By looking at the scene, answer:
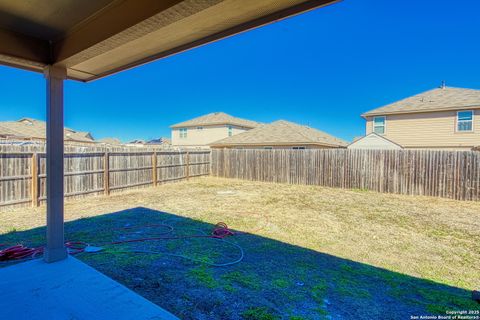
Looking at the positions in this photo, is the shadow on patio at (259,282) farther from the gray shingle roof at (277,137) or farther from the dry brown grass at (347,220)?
the gray shingle roof at (277,137)

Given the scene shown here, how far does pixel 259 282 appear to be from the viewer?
2996mm

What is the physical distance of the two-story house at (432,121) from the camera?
1283 cm

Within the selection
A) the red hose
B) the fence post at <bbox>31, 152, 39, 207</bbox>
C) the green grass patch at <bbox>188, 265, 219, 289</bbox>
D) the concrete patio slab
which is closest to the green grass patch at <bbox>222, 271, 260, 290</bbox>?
the green grass patch at <bbox>188, 265, 219, 289</bbox>

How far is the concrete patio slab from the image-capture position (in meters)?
2.03

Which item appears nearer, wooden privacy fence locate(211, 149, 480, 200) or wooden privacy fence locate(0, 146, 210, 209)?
wooden privacy fence locate(0, 146, 210, 209)

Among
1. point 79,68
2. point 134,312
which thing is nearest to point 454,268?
point 134,312

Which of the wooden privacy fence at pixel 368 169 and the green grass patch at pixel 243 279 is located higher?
the wooden privacy fence at pixel 368 169

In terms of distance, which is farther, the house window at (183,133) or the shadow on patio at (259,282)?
the house window at (183,133)

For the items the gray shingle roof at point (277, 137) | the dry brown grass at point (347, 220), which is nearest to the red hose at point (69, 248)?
the dry brown grass at point (347, 220)

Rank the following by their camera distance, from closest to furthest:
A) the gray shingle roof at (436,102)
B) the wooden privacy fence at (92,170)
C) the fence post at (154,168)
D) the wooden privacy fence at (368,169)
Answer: the wooden privacy fence at (92,170), the wooden privacy fence at (368,169), the fence post at (154,168), the gray shingle roof at (436,102)

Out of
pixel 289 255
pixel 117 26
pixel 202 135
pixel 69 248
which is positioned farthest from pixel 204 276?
pixel 202 135

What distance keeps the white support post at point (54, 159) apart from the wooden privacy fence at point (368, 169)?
34.9 ft

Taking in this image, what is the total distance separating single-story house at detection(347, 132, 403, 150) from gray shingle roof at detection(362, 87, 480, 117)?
1783mm

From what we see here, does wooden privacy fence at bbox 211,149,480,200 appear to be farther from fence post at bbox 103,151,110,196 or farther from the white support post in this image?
the white support post
